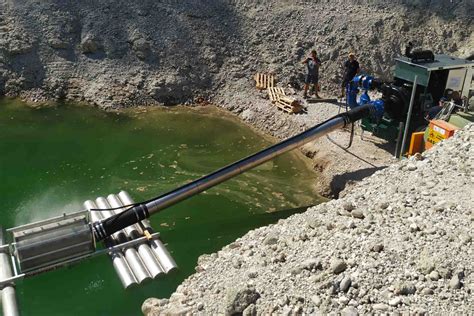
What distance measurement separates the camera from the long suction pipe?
1034cm

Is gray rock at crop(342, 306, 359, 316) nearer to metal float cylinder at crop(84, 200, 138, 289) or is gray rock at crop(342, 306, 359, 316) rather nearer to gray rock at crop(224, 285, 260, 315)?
gray rock at crop(224, 285, 260, 315)

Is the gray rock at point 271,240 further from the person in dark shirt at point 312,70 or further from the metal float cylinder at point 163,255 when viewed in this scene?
the person in dark shirt at point 312,70

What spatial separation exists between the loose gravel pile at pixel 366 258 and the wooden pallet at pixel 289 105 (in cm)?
739

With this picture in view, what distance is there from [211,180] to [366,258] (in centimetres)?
510

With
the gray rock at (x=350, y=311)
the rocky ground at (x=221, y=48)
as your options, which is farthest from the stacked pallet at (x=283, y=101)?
the gray rock at (x=350, y=311)

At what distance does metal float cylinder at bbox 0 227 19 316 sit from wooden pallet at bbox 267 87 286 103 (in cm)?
1095

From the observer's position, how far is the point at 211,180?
39.0ft

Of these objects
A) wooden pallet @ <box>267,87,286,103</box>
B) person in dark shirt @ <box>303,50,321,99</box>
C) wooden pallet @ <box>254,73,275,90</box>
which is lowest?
wooden pallet @ <box>267,87,286,103</box>

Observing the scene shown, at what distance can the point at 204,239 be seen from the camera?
39.2 ft

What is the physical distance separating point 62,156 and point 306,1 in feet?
38.2

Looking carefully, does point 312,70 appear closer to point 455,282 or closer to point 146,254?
point 146,254

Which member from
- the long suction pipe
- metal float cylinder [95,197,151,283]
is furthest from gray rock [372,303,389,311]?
the long suction pipe

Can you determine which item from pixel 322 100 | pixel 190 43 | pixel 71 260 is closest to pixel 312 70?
pixel 322 100

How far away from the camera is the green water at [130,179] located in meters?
10.2
